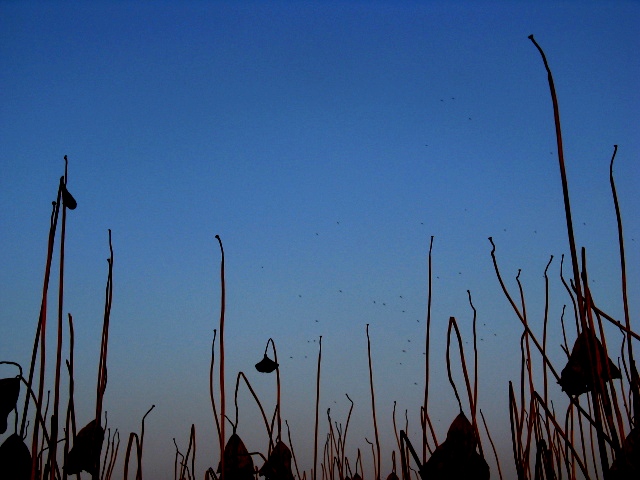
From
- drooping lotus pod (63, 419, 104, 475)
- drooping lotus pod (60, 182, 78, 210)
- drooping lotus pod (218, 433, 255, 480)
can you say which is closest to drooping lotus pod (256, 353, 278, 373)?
drooping lotus pod (218, 433, 255, 480)

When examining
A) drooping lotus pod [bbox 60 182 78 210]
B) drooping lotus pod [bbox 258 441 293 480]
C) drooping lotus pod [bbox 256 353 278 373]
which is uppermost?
drooping lotus pod [bbox 60 182 78 210]

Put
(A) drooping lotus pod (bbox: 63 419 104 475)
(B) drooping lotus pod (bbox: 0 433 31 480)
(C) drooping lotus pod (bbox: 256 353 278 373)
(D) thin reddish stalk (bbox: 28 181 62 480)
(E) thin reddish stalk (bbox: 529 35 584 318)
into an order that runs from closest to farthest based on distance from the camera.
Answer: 1. (E) thin reddish stalk (bbox: 529 35 584 318)
2. (D) thin reddish stalk (bbox: 28 181 62 480)
3. (B) drooping lotus pod (bbox: 0 433 31 480)
4. (A) drooping lotus pod (bbox: 63 419 104 475)
5. (C) drooping lotus pod (bbox: 256 353 278 373)

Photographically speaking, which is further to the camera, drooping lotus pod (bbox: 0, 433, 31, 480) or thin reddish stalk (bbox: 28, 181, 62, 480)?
drooping lotus pod (bbox: 0, 433, 31, 480)

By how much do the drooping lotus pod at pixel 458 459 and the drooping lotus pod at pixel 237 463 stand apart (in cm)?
106

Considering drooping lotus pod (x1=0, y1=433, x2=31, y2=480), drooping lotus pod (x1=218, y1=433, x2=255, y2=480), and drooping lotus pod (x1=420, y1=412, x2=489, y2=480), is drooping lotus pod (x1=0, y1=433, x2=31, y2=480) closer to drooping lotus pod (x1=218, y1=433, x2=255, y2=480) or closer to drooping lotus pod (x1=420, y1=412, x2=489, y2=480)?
drooping lotus pod (x1=218, y1=433, x2=255, y2=480)

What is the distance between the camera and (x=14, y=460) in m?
1.54

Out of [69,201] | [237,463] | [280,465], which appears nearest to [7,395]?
[69,201]

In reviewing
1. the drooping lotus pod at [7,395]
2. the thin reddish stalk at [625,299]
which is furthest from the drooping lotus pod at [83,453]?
the thin reddish stalk at [625,299]

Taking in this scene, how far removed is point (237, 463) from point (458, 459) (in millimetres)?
1243

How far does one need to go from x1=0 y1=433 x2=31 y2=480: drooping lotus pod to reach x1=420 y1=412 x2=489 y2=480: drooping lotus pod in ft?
3.46

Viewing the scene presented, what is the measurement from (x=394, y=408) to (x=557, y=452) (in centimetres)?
81

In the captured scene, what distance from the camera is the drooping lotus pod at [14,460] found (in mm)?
1533

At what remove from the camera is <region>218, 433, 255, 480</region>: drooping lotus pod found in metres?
2.40

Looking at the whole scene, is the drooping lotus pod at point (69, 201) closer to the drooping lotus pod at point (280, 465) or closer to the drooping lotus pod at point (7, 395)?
the drooping lotus pod at point (7, 395)
